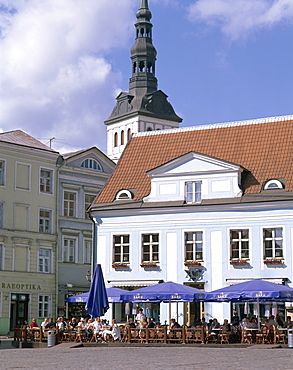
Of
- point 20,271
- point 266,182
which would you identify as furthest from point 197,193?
point 20,271

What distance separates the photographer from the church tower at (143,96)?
110875 millimetres

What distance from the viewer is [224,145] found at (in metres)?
46.7

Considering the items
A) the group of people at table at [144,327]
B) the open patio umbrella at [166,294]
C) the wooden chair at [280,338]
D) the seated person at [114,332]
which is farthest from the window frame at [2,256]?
the wooden chair at [280,338]

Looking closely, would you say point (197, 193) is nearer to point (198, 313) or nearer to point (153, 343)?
point (198, 313)

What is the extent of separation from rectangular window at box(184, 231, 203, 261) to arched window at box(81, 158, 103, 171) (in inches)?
712

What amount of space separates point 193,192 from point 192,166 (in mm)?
1405

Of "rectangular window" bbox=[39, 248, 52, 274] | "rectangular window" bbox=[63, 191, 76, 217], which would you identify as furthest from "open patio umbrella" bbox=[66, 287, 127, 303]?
"rectangular window" bbox=[63, 191, 76, 217]

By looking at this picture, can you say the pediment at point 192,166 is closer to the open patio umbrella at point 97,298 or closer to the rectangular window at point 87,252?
the open patio umbrella at point 97,298

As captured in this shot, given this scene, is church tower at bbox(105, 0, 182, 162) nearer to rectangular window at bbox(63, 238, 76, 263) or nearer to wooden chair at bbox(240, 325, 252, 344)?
rectangular window at bbox(63, 238, 76, 263)

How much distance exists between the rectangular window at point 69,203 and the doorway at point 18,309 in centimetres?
707

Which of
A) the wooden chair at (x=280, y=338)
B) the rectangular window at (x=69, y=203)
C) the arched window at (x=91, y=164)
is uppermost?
the arched window at (x=91, y=164)

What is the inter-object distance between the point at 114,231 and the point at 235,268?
741 cm

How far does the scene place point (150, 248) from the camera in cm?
4428

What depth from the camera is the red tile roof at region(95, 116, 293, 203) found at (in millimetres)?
43750
